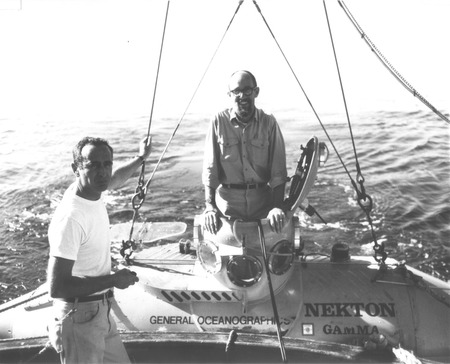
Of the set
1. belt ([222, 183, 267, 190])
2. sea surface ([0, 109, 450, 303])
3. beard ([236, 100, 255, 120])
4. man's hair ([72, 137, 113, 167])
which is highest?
beard ([236, 100, 255, 120])

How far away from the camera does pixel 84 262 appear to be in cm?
268

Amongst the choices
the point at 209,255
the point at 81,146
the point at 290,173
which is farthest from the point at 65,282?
the point at 290,173

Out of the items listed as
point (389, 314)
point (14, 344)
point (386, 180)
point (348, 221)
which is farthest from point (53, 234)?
point (386, 180)

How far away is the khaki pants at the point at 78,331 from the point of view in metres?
2.67

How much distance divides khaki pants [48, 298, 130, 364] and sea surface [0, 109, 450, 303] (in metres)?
4.42

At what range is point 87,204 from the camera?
104 inches

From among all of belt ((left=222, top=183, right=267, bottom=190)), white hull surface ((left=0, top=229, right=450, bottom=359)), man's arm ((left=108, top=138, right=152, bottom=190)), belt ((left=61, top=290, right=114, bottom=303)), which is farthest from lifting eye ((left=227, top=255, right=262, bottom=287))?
belt ((left=61, top=290, right=114, bottom=303))

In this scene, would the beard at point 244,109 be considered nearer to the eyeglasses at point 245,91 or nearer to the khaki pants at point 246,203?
the eyeglasses at point 245,91

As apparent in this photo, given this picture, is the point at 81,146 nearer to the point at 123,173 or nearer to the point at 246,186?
the point at 123,173

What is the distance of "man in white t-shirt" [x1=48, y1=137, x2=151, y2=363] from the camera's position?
251cm

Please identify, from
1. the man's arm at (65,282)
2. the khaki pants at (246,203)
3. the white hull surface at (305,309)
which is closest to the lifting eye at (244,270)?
the white hull surface at (305,309)

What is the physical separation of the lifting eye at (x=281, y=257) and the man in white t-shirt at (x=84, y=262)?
1.77 meters

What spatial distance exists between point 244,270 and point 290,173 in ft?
23.1

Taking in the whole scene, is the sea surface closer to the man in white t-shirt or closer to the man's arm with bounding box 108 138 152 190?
the man's arm with bounding box 108 138 152 190
